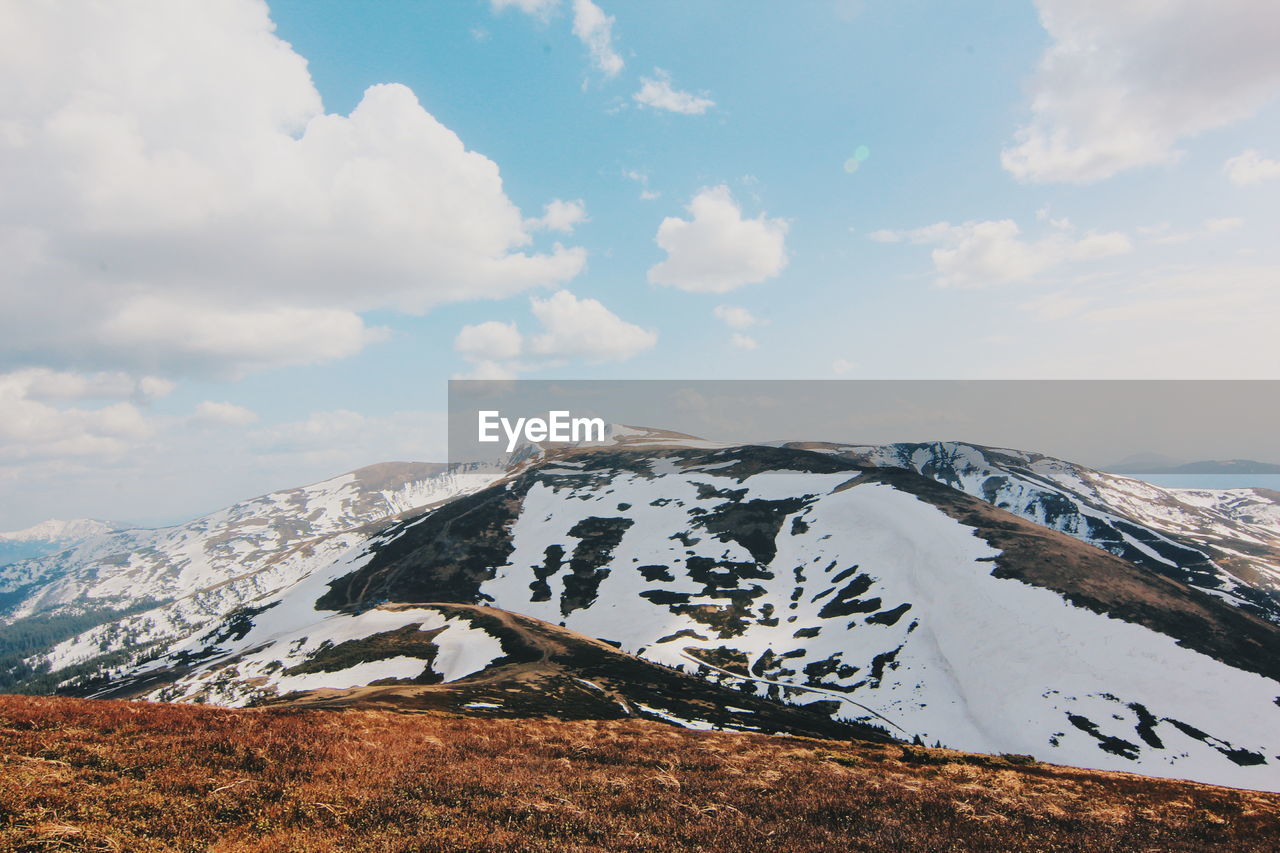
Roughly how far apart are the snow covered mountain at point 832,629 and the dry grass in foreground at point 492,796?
33031 mm

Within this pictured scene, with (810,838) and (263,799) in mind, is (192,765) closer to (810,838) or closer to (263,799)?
(263,799)

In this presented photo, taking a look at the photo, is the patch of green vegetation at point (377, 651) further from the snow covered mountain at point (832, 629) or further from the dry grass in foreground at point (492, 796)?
the dry grass in foreground at point (492, 796)

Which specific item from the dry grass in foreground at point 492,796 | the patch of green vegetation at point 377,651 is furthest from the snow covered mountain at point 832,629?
the dry grass in foreground at point 492,796

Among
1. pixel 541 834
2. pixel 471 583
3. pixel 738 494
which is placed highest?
pixel 541 834

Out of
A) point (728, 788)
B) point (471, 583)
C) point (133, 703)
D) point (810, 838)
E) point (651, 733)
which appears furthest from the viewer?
point (471, 583)

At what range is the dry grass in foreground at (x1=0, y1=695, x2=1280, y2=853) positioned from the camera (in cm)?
1187

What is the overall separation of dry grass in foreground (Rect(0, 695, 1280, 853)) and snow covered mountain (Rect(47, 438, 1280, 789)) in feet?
108

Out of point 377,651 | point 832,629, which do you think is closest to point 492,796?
point 377,651

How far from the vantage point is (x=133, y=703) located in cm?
2270

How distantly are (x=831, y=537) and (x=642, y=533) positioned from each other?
52.5m

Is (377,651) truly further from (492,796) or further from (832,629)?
(492,796)

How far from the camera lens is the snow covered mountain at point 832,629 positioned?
7206 cm

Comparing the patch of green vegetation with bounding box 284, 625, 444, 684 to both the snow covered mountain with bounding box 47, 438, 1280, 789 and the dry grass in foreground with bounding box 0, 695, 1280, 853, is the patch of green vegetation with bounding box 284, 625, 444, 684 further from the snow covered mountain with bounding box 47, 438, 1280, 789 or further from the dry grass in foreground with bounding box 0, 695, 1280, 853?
the dry grass in foreground with bounding box 0, 695, 1280, 853

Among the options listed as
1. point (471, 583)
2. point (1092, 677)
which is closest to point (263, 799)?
point (1092, 677)
